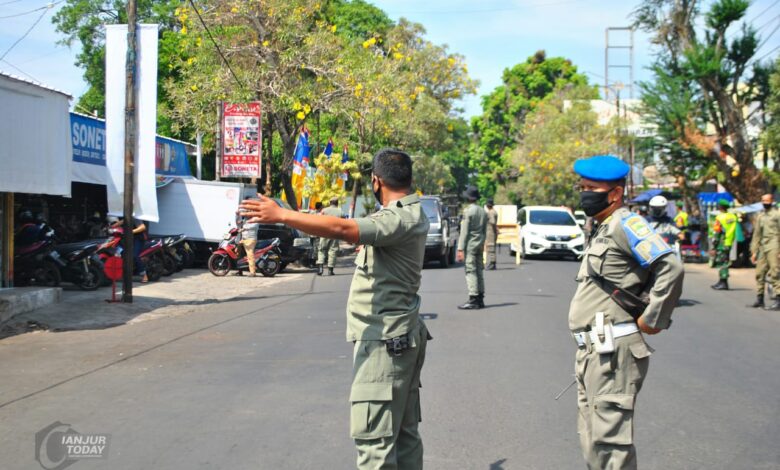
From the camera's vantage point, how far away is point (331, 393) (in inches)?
266

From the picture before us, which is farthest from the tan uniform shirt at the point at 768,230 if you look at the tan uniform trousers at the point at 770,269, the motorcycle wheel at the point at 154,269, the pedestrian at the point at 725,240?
the motorcycle wheel at the point at 154,269

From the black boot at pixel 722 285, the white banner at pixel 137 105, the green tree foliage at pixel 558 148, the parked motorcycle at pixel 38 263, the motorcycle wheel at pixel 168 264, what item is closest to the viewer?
the white banner at pixel 137 105

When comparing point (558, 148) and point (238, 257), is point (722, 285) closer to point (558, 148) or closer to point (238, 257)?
point (238, 257)

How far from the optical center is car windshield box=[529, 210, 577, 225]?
2575cm

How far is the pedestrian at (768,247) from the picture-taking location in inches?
506

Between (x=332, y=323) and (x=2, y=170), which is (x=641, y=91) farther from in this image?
(x=2, y=170)

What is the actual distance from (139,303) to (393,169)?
10602 mm

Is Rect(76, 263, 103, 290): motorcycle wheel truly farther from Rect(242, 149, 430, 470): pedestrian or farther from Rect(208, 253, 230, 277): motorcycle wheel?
Rect(242, 149, 430, 470): pedestrian

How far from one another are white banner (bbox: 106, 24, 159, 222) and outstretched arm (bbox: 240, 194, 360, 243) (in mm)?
10640

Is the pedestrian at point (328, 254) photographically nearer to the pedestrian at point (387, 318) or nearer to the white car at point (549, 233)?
the white car at point (549, 233)

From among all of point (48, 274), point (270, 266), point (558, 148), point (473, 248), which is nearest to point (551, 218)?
point (270, 266)

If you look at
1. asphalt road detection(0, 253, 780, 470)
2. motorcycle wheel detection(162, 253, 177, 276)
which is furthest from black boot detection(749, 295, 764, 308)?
motorcycle wheel detection(162, 253, 177, 276)

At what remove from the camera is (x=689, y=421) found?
6012mm

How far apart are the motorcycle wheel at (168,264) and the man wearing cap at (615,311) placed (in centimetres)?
1585
